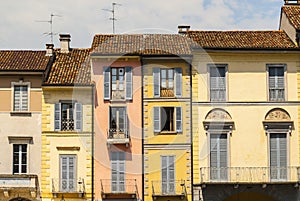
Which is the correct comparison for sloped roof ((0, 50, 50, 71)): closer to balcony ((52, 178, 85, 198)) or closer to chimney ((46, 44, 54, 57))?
chimney ((46, 44, 54, 57))

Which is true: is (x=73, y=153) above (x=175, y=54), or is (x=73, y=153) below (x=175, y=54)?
below

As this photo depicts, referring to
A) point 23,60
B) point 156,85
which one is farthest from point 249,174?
point 23,60

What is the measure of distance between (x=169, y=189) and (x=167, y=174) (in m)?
0.80

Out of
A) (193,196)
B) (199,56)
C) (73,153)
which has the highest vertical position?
(199,56)

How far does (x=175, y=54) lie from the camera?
112ft

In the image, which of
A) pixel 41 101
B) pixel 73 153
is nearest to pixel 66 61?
pixel 41 101

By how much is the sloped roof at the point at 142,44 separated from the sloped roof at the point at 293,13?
5.88 m

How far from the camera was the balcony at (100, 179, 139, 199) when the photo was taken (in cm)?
3341

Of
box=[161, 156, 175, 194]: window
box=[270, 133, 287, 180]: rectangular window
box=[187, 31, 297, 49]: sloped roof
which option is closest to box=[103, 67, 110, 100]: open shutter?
box=[161, 156, 175, 194]: window

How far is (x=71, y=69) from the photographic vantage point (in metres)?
35.4

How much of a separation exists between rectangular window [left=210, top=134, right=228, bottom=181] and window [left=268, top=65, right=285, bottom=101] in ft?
11.6

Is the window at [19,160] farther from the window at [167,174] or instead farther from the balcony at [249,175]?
the balcony at [249,175]

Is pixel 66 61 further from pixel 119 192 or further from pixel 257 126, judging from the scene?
pixel 257 126

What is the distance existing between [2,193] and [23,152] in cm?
241
